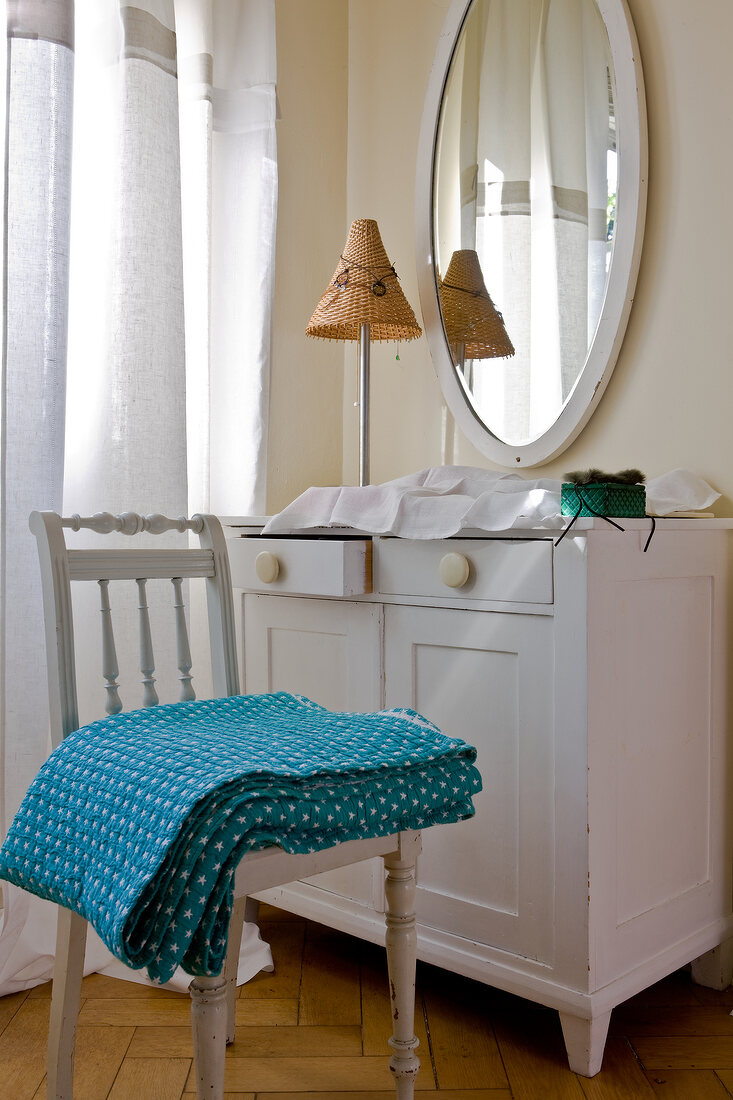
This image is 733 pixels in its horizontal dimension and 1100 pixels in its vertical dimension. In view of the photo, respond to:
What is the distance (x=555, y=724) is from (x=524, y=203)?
99 centimetres

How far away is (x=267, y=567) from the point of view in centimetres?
156

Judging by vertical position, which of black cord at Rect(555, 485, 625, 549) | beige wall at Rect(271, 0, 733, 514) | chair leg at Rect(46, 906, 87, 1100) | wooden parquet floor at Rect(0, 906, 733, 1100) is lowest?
wooden parquet floor at Rect(0, 906, 733, 1100)

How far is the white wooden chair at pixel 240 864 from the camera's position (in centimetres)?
91

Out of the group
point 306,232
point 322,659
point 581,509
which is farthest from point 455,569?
point 306,232

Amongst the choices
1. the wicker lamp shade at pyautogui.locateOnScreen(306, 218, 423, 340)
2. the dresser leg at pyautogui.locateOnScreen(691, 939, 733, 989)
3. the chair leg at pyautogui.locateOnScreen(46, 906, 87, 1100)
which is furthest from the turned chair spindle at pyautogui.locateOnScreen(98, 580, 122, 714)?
the dresser leg at pyautogui.locateOnScreen(691, 939, 733, 989)

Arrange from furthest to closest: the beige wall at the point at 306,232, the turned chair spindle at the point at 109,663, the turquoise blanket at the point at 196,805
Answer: the beige wall at the point at 306,232 → the turned chair spindle at the point at 109,663 → the turquoise blanket at the point at 196,805

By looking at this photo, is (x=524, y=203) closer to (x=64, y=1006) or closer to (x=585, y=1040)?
(x=585, y=1040)

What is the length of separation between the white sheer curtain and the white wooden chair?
0.37 meters

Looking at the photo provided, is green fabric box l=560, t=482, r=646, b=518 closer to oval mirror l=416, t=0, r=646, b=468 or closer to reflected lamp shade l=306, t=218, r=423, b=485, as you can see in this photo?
oval mirror l=416, t=0, r=646, b=468

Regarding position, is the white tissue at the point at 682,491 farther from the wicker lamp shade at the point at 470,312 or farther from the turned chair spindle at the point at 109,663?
the turned chair spindle at the point at 109,663

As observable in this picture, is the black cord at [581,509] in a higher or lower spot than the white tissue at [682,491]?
lower

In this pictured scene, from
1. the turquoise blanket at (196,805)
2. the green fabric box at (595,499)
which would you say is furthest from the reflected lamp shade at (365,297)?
the turquoise blanket at (196,805)

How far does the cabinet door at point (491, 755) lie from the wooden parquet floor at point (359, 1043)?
6.1 inches

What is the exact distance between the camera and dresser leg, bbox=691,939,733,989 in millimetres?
1513
